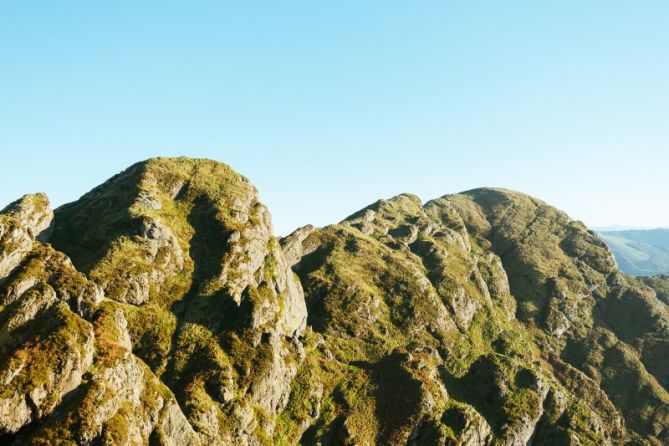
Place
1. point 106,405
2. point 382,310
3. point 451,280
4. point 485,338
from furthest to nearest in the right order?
point 451,280 < point 485,338 < point 382,310 < point 106,405

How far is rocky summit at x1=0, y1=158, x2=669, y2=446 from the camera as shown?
58688 mm

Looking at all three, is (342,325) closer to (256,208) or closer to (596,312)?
(256,208)

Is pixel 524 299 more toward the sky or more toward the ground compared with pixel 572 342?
more toward the sky

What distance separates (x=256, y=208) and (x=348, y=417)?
55.2m

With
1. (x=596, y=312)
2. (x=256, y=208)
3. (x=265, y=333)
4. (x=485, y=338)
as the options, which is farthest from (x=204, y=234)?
(x=596, y=312)

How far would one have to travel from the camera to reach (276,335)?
8644cm

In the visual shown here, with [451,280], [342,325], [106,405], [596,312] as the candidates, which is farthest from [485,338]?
[106,405]

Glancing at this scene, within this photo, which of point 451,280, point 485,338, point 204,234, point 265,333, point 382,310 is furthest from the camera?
point 451,280

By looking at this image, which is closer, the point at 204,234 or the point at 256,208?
the point at 204,234

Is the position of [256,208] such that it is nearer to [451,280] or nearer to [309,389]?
[309,389]

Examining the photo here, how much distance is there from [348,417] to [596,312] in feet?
399

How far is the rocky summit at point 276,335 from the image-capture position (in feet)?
193

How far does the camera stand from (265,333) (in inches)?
3334

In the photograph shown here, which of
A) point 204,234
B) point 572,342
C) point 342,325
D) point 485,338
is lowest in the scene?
Answer: point 572,342
